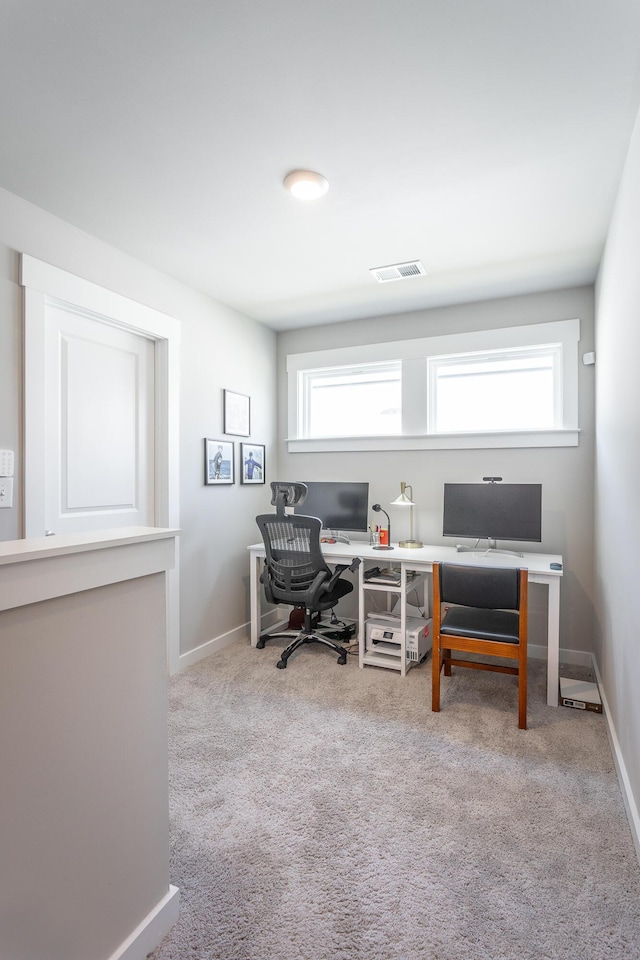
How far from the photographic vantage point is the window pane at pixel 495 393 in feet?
11.2

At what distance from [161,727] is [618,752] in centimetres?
190

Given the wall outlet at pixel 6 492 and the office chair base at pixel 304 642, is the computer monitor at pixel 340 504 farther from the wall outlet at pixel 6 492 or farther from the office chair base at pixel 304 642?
the wall outlet at pixel 6 492

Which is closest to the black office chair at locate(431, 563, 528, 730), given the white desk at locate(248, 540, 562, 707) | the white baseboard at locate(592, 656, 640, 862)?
the white desk at locate(248, 540, 562, 707)

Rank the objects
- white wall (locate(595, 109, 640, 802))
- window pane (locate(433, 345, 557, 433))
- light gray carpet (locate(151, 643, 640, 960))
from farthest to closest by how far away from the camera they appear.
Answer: window pane (locate(433, 345, 557, 433))
white wall (locate(595, 109, 640, 802))
light gray carpet (locate(151, 643, 640, 960))

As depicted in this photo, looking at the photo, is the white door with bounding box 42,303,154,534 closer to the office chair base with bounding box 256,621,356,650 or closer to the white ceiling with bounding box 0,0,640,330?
the white ceiling with bounding box 0,0,640,330

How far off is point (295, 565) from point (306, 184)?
221 cm

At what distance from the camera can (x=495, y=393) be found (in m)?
3.56

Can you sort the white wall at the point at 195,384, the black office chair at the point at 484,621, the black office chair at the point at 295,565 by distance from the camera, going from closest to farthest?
the white wall at the point at 195,384 → the black office chair at the point at 484,621 → the black office chair at the point at 295,565

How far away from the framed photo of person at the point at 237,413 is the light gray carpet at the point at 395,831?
1.86m

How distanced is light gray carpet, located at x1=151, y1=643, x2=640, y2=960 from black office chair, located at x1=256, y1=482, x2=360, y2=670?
0.66 m

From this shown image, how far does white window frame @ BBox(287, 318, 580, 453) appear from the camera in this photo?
3273 mm

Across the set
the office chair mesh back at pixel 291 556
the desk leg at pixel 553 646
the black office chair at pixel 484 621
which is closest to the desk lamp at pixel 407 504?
the office chair mesh back at pixel 291 556

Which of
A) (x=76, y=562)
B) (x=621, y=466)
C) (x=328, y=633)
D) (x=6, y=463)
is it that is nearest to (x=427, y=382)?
(x=621, y=466)

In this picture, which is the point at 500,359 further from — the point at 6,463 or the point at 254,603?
the point at 6,463
